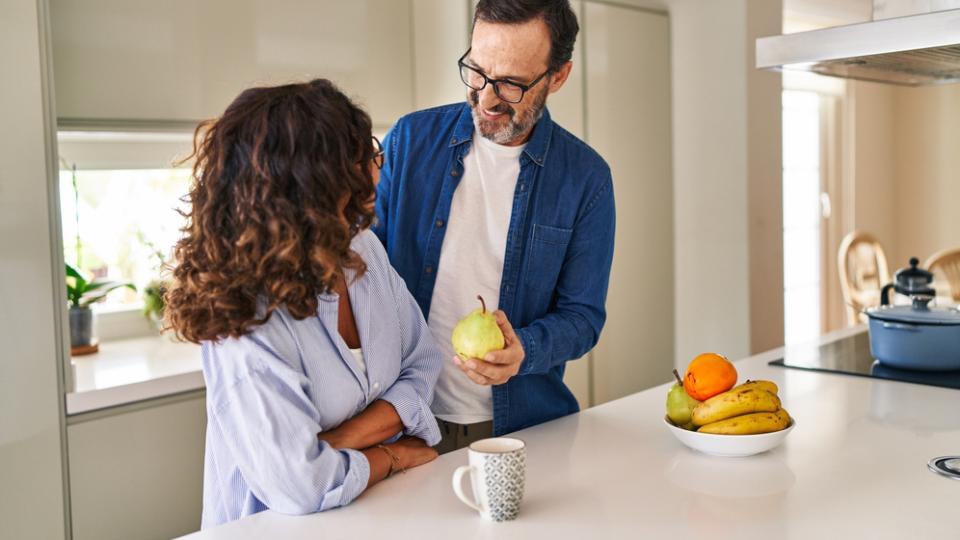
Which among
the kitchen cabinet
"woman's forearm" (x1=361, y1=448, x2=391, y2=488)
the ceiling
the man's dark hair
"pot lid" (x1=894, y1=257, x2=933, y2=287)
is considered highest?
the ceiling

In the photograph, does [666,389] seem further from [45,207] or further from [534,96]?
[45,207]

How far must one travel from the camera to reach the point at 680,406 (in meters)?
1.54

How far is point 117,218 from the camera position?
3.03 meters

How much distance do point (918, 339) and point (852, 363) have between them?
0.61 feet

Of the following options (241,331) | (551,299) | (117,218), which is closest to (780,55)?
(551,299)

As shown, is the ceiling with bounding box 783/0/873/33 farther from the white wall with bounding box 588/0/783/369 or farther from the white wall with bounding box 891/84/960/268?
the white wall with bounding box 588/0/783/369

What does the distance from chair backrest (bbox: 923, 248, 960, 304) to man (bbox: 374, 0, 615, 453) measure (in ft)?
11.3

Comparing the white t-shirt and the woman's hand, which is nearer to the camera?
the woman's hand

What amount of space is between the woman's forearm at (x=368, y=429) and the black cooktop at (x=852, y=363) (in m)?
1.14

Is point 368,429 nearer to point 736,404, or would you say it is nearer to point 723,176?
point 736,404

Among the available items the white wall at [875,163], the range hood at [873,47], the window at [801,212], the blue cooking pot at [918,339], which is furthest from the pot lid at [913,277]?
the white wall at [875,163]

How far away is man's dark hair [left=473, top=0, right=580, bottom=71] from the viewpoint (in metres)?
1.69

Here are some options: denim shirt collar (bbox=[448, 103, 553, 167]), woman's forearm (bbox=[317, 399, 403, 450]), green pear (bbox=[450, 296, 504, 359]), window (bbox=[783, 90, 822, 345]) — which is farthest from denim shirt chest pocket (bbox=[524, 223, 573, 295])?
window (bbox=[783, 90, 822, 345])

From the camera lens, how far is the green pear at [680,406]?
5.05 ft
